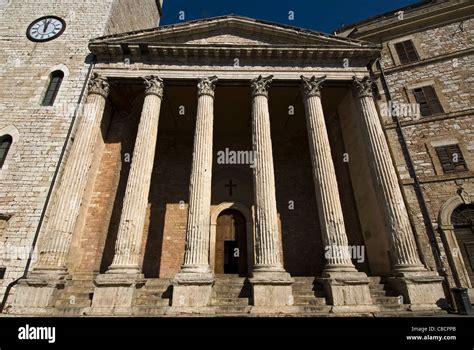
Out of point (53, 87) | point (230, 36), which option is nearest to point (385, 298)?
point (230, 36)

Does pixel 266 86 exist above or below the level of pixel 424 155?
above

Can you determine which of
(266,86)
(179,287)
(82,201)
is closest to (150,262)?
(82,201)

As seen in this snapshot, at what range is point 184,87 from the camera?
11.3 m

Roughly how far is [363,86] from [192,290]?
9.95 meters

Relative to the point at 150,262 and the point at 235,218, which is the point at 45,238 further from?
the point at 235,218

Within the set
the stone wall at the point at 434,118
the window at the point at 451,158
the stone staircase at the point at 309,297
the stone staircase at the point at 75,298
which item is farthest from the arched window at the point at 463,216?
the stone staircase at the point at 75,298

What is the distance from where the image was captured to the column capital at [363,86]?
10.3 meters

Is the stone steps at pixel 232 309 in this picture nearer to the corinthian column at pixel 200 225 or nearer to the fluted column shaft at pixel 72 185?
the corinthian column at pixel 200 225

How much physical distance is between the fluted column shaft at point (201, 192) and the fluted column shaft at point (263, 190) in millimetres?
1617

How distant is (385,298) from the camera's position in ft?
24.6

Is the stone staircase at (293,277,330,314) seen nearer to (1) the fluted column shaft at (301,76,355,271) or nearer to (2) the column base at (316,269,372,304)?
(2) the column base at (316,269,372,304)
